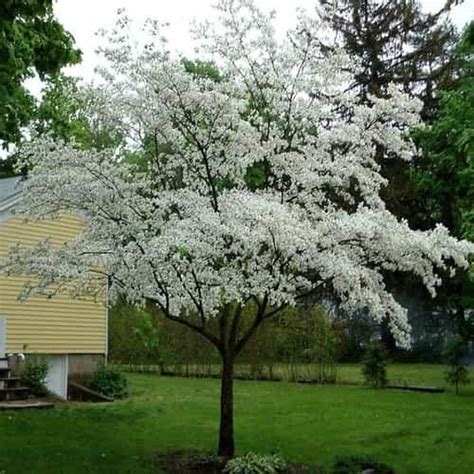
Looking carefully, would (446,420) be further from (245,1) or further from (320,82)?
(245,1)

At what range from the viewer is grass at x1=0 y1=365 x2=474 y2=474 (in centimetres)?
830

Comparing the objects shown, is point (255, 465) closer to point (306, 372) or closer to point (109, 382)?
point (109, 382)

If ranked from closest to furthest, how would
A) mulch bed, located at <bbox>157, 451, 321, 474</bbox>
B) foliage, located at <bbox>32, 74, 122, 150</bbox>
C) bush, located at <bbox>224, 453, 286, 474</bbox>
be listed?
1. bush, located at <bbox>224, 453, 286, 474</bbox>
2. mulch bed, located at <bbox>157, 451, 321, 474</bbox>
3. foliage, located at <bbox>32, 74, 122, 150</bbox>

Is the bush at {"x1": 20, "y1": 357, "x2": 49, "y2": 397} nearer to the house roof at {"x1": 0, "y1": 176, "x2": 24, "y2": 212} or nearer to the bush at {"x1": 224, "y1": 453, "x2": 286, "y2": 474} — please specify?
the house roof at {"x1": 0, "y1": 176, "x2": 24, "y2": 212}

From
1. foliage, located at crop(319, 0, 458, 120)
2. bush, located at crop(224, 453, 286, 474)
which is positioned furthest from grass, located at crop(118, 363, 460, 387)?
bush, located at crop(224, 453, 286, 474)

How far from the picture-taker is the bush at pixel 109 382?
1468cm

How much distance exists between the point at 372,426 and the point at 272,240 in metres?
5.18

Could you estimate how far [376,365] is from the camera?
17219mm

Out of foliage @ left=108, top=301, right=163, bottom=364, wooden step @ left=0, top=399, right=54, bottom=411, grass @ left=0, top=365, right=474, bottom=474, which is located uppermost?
foliage @ left=108, top=301, right=163, bottom=364

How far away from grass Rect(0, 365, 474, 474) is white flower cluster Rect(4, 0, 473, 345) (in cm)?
185

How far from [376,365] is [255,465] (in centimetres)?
1031

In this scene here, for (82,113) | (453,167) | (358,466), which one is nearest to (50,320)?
(82,113)

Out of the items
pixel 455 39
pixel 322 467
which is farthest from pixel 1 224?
pixel 455 39

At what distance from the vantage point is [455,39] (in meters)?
25.5
